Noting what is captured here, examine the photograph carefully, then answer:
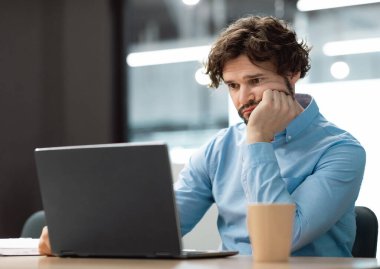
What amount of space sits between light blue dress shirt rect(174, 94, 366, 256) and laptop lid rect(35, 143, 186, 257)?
42 cm

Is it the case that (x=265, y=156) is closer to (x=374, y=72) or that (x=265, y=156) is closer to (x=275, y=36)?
(x=275, y=36)

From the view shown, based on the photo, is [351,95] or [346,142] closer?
[346,142]

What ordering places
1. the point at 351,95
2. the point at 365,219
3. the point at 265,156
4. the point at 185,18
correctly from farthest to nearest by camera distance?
the point at 185,18 < the point at 351,95 < the point at 365,219 < the point at 265,156

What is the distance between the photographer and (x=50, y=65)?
3895 millimetres

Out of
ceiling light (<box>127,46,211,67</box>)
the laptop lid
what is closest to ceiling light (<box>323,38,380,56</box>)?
ceiling light (<box>127,46,211,67</box>)

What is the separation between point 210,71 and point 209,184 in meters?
0.35

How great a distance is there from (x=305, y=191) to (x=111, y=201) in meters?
0.56

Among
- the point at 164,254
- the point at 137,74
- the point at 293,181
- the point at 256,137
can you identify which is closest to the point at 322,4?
the point at 137,74

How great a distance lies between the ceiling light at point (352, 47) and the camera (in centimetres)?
370

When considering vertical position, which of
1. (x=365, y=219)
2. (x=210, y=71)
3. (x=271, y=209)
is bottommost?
(x=365, y=219)

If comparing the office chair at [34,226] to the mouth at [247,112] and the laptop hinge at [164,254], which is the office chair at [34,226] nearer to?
the mouth at [247,112]

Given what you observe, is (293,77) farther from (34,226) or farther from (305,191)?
(34,226)

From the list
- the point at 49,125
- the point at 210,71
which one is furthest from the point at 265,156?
the point at 49,125

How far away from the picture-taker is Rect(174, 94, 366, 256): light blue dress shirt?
197cm
